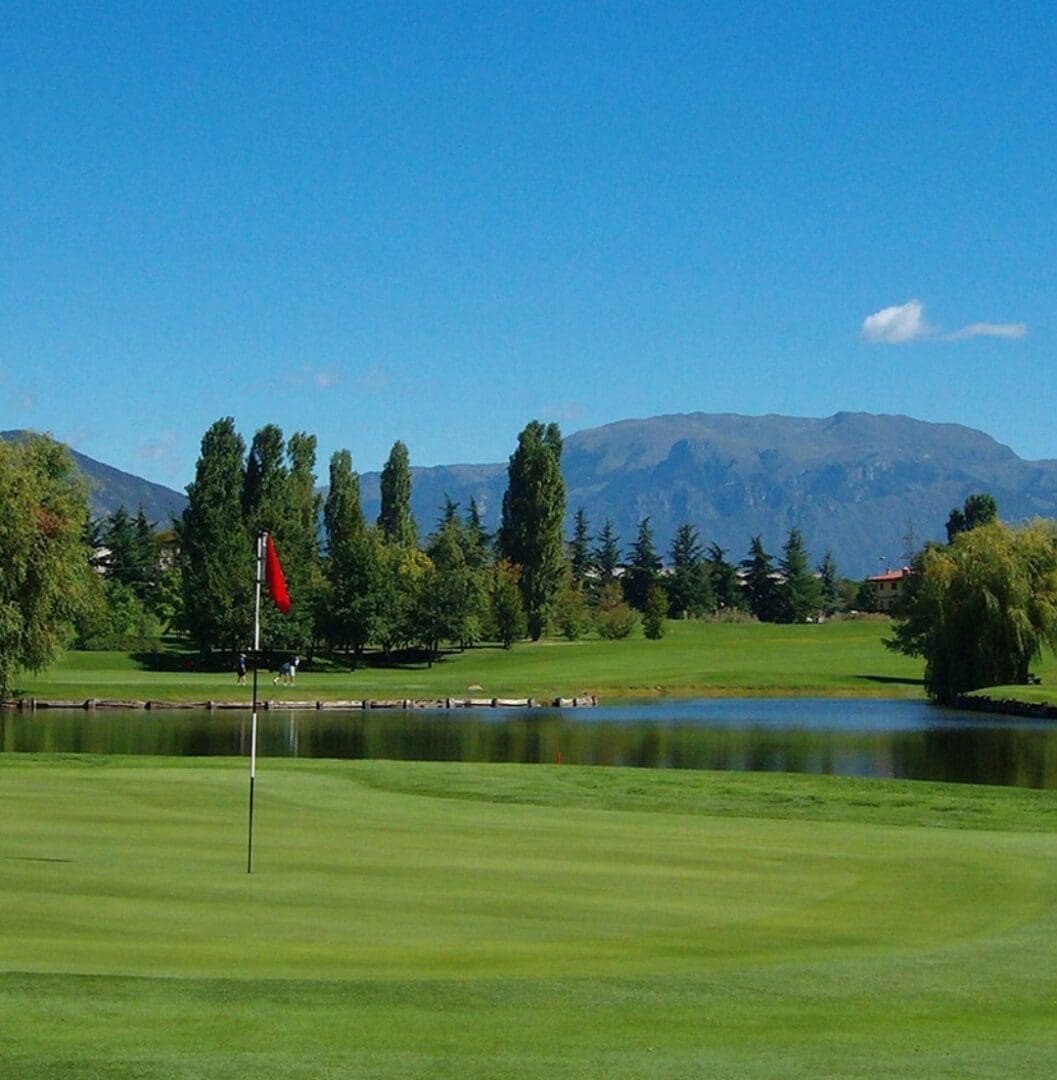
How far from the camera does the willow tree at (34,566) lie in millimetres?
58812

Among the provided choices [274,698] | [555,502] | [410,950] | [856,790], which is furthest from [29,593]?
[555,502]

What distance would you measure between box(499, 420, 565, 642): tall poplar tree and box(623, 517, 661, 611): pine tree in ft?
124

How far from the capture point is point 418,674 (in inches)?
3804

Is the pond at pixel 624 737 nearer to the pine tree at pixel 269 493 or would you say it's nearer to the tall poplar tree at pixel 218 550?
the tall poplar tree at pixel 218 550

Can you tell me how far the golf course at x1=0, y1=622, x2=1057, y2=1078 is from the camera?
32.6 ft

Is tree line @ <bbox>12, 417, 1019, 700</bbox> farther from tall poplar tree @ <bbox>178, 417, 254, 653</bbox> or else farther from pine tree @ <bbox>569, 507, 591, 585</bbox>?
pine tree @ <bbox>569, 507, 591, 585</bbox>

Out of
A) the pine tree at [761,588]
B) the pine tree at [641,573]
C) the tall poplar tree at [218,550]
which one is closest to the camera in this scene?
the tall poplar tree at [218,550]

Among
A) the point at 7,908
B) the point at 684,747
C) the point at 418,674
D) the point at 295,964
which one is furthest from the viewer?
the point at 418,674

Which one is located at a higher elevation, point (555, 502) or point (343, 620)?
point (555, 502)

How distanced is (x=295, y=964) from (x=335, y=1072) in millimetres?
3103

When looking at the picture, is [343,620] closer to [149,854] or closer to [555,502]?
[555,502]

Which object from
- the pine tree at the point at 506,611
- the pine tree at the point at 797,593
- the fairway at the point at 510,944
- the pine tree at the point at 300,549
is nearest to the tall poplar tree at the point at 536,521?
the pine tree at the point at 506,611

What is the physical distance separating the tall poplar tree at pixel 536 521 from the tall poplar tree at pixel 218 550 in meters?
22.4

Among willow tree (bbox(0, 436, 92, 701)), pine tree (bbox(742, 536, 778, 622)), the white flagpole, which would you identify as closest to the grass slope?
willow tree (bbox(0, 436, 92, 701))
